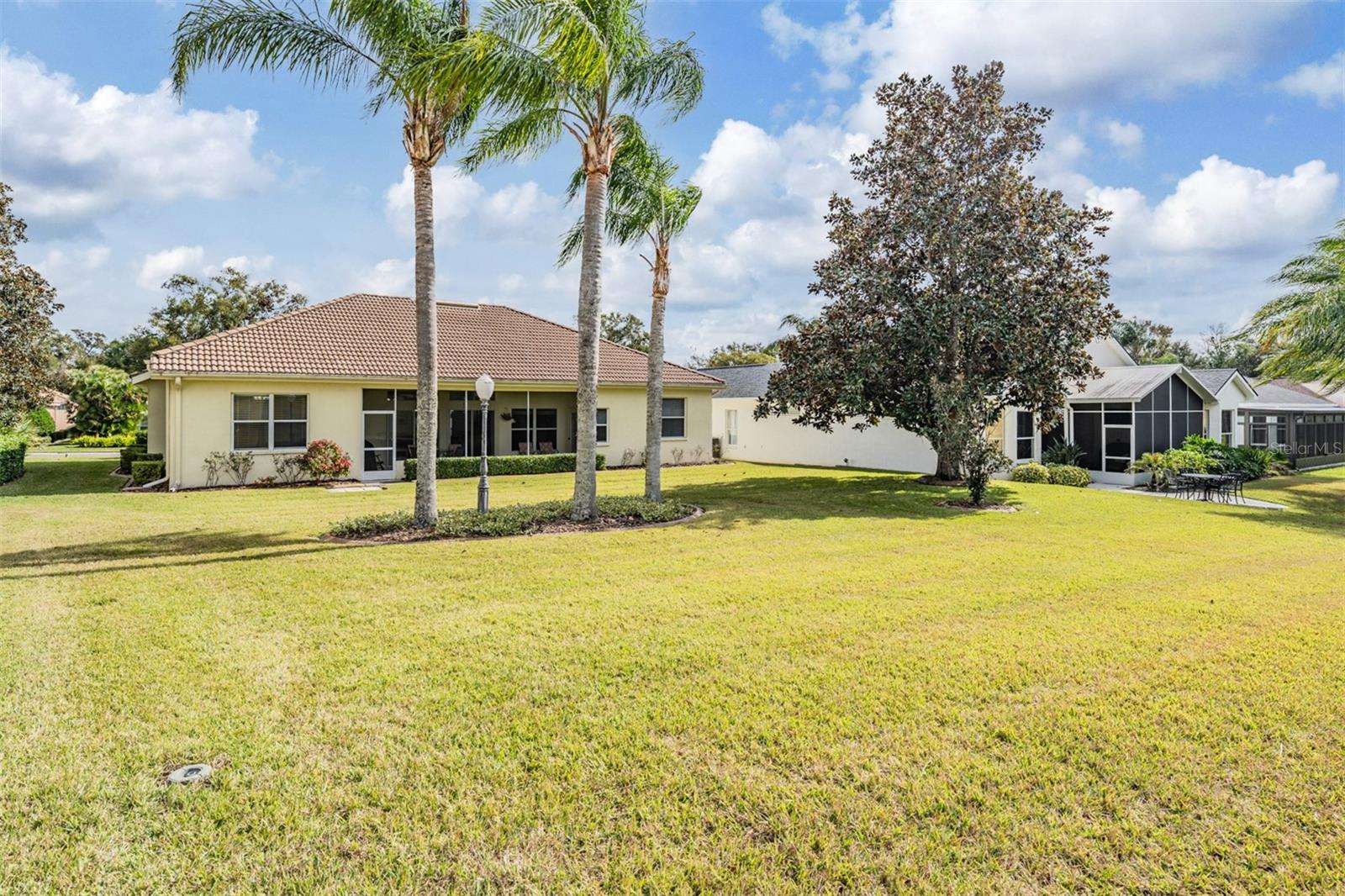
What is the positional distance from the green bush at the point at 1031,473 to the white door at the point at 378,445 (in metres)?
19.7

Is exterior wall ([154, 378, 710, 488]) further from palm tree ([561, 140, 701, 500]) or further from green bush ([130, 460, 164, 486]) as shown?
palm tree ([561, 140, 701, 500])

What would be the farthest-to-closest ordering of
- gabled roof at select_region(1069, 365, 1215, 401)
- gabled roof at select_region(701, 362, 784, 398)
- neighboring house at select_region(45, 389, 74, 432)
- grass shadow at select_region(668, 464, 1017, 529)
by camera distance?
neighboring house at select_region(45, 389, 74, 432) < gabled roof at select_region(701, 362, 784, 398) < gabled roof at select_region(1069, 365, 1215, 401) < grass shadow at select_region(668, 464, 1017, 529)

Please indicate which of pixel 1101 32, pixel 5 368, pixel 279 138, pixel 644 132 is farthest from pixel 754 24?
pixel 5 368

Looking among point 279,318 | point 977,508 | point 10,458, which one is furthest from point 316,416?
point 977,508

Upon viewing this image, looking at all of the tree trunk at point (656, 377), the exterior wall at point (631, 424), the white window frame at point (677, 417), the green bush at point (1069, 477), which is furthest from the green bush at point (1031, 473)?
the tree trunk at point (656, 377)

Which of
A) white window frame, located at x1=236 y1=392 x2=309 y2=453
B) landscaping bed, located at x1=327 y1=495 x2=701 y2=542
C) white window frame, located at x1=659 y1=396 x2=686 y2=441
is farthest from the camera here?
white window frame, located at x1=659 y1=396 x2=686 y2=441

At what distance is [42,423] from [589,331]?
46.4 meters

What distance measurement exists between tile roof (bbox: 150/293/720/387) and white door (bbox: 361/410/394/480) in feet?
5.43

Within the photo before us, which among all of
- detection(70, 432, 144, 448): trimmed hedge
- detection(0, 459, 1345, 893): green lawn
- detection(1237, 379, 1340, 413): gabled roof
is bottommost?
detection(0, 459, 1345, 893): green lawn

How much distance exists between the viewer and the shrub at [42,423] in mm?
39409

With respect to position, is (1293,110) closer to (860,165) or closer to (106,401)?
(860,165)

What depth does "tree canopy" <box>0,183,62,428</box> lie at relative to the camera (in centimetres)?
2495

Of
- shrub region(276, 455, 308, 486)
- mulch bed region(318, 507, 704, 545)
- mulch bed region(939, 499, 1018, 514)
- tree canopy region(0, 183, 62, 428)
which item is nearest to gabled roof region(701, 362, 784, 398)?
mulch bed region(939, 499, 1018, 514)

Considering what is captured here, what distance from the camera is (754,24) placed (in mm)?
13727
